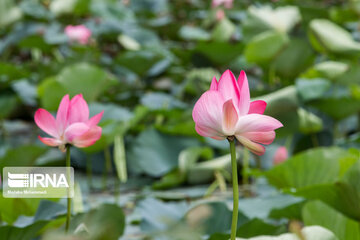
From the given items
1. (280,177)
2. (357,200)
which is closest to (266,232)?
(357,200)

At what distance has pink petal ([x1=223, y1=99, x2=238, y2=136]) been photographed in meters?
0.34

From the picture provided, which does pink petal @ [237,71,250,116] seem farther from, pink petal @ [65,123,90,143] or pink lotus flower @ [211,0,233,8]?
pink lotus flower @ [211,0,233,8]

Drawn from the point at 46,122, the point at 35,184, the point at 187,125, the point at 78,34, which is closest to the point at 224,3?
the point at 78,34

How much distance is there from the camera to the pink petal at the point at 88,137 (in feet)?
1.35

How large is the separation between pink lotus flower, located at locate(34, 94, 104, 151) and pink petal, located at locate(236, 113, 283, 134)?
123 millimetres

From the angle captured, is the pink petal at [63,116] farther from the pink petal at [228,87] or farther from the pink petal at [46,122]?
the pink petal at [228,87]

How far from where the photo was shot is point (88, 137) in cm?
41

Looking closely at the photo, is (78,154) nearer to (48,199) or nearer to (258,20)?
(258,20)

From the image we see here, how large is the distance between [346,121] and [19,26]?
152 centimetres

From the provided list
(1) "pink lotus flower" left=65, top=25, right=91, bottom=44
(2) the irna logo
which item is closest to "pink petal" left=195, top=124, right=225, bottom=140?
(2) the irna logo

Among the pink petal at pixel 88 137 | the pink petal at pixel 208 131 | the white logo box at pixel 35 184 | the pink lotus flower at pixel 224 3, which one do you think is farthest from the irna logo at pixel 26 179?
the pink lotus flower at pixel 224 3

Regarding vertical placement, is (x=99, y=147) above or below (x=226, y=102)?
below

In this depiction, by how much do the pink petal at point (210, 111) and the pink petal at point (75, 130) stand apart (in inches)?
4.2

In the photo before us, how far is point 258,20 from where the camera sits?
5.10 ft
